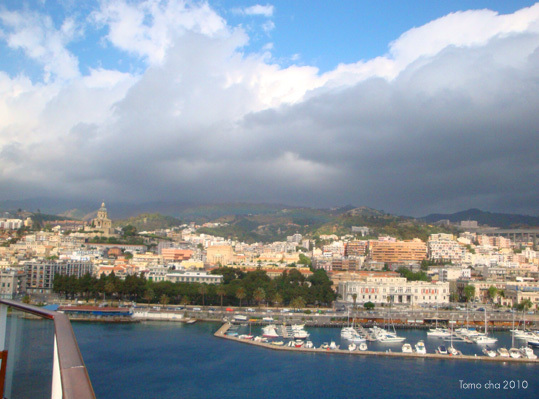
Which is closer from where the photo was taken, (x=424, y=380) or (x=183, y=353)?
(x=424, y=380)

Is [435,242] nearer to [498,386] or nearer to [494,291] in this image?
[494,291]

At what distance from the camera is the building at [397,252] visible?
4791cm

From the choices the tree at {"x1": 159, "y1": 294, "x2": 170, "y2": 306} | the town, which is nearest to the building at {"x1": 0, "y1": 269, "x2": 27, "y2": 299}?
the town

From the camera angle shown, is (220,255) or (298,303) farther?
(220,255)

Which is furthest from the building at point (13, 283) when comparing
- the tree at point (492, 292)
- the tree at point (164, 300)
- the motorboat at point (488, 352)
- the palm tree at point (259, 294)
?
the tree at point (492, 292)

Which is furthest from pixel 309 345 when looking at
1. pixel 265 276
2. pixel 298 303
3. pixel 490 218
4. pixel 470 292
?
pixel 490 218

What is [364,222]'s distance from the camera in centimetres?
7738

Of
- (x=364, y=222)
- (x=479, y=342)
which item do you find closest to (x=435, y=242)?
(x=364, y=222)

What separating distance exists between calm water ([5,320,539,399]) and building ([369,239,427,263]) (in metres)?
30.1

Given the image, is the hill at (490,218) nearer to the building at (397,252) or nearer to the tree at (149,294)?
the building at (397,252)

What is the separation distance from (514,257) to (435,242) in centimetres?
741

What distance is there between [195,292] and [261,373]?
13.5 meters

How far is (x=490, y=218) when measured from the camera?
133 m

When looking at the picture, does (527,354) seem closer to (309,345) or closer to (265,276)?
(309,345)
